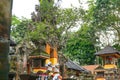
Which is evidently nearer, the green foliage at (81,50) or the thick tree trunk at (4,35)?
the thick tree trunk at (4,35)

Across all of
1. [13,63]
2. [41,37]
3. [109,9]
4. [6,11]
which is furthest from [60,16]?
[6,11]

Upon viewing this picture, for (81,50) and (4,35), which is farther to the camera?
(81,50)

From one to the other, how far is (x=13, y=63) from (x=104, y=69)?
19.3 m

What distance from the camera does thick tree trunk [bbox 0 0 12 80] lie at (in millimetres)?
1466

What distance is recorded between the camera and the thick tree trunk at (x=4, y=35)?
1.47 m

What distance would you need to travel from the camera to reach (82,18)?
2403 centimetres

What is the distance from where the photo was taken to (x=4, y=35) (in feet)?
4.89

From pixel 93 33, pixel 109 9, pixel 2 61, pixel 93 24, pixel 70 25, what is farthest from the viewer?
pixel 93 33

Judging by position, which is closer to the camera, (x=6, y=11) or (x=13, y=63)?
(x=6, y=11)

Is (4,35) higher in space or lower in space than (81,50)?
lower

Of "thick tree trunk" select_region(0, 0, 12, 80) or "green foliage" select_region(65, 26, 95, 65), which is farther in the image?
"green foliage" select_region(65, 26, 95, 65)

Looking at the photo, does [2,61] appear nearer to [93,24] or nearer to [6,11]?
[6,11]

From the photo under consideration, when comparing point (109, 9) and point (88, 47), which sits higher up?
point (109, 9)

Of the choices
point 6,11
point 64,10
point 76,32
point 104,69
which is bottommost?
point 104,69
